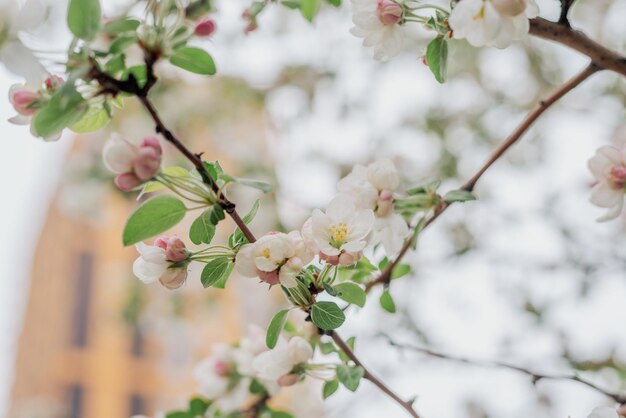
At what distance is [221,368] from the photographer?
31.9 inches

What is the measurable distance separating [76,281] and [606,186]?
755 centimetres

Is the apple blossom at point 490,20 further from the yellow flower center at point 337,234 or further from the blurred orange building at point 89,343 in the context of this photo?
the blurred orange building at point 89,343

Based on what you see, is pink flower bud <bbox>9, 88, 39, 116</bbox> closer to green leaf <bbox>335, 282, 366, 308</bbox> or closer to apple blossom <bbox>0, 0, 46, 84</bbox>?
apple blossom <bbox>0, 0, 46, 84</bbox>

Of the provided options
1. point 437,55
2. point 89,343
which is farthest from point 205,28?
point 89,343

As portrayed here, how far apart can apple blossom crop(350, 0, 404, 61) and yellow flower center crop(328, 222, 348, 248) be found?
17cm

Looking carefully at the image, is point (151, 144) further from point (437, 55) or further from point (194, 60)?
point (437, 55)

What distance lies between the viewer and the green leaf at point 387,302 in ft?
2.24

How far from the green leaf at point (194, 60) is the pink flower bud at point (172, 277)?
154 mm

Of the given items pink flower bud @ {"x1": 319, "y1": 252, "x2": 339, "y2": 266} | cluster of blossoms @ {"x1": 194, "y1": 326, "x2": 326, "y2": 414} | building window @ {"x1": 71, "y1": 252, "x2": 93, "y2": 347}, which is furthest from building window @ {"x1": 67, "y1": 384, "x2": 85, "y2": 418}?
pink flower bud @ {"x1": 319, "y1": 252, "x2": 339, "y2": 266}

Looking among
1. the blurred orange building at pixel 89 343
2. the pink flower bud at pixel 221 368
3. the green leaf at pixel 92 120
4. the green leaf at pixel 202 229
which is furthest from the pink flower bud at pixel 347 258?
the blurred orange building at pixel 89 343

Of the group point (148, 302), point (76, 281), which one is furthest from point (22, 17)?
point (76, 281)

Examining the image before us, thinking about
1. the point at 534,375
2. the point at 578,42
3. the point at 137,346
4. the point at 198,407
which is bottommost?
the point at 137,346

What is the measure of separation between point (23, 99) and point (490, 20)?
→ 0.34 m

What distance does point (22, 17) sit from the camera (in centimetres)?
47
